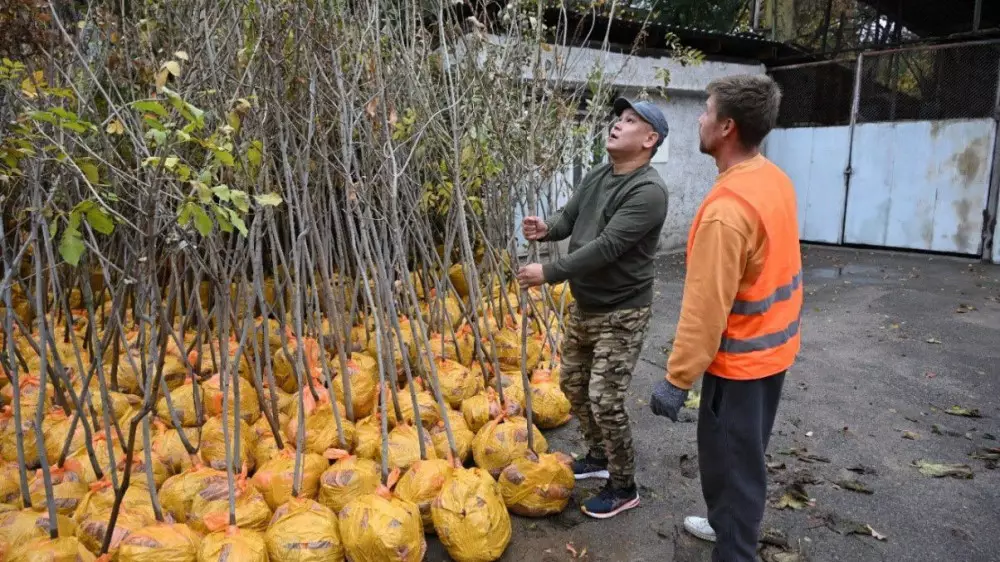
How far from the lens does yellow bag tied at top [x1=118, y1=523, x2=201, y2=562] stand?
80.0 inches

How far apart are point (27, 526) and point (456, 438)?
166 centimetres

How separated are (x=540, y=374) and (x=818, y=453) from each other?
1.50 meters

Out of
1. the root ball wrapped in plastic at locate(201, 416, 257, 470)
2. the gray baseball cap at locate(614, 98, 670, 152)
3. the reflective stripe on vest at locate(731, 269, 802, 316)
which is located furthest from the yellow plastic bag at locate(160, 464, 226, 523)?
the gray baseball cap at locate(614, 98, 670, 152)

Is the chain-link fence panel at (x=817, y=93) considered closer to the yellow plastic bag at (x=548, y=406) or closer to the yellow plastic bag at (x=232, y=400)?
the yellow plastic bag at (x=548, y=406)

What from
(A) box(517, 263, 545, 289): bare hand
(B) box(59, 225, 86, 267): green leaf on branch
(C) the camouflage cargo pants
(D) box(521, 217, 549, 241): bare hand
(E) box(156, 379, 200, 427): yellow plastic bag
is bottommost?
(E) box(156, 379, 200, 427): yellow plastic bag

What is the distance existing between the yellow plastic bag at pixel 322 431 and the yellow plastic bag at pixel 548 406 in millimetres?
1009

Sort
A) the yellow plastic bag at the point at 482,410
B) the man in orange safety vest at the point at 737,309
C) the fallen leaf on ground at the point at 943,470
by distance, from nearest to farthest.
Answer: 1. the man in orange safety vest at the point at 737,309
2. the fallen leaf on ground at the point at 943,470
3. the yellow plastic bag at the point at 482,410

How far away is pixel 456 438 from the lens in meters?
2.97

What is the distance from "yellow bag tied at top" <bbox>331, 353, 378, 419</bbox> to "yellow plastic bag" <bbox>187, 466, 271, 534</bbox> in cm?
77

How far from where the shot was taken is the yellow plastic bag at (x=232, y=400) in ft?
10.2

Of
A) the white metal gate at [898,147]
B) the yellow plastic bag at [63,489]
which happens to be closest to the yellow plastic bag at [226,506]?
the yellow plastic bag at [63,489]

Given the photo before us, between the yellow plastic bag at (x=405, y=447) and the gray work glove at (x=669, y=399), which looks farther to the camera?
the yellow plastic bag at (x=405, y=447)

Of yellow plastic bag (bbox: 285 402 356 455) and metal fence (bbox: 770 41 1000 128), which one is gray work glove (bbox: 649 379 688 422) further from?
metal fence (bbox: 770 41 1000 128)

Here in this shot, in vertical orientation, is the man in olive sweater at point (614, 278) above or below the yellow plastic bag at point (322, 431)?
above
